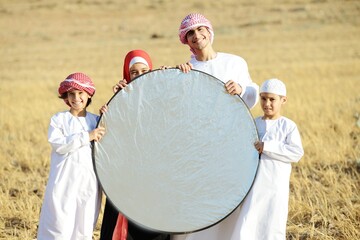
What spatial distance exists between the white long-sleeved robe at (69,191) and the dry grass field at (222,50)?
1.40 m

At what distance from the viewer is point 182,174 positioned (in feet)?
14.5

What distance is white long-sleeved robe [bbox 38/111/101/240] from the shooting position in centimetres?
451

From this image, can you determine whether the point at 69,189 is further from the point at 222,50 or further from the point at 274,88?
the point at 222,50

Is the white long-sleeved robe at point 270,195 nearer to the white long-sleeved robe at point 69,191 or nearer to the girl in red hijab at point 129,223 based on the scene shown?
the girl in red hijab at point 129,223

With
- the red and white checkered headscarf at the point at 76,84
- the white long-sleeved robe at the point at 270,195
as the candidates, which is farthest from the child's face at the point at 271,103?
the red and white checkered headscarf at the point at 76,84

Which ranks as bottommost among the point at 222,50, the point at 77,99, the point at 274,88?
the point at 77,99

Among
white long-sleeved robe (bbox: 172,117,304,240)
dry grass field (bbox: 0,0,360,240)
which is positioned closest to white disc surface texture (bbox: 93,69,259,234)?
white long-sleeved robe (bbox: 172,117,304,240)

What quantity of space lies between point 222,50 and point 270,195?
22.2 meters

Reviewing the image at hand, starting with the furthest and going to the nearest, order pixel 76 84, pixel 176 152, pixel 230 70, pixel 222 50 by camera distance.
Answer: pixel 222 50 < pixel 230 70 < pixel 76 84 < pixel 176 152

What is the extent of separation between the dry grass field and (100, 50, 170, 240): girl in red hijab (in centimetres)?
110

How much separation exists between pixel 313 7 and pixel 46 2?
2305cm

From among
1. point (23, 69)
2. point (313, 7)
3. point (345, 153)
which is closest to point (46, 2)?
point (313, 7)

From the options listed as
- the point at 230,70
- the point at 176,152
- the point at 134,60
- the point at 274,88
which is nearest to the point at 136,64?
the point at 134,60

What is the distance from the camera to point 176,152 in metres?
4.42
